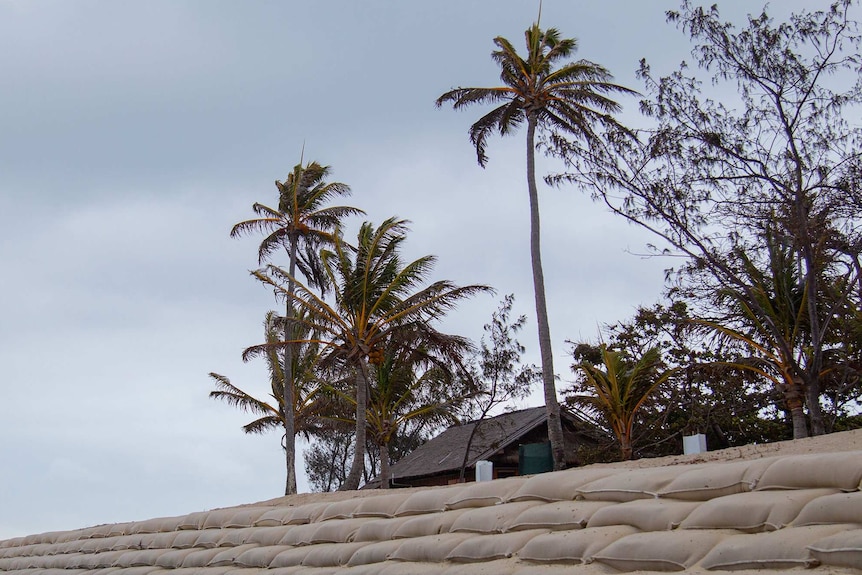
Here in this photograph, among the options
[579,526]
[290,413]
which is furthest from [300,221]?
[579,526]

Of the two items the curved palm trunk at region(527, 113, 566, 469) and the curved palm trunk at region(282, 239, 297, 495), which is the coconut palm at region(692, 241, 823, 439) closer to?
the curved palm trunk at region(527, 113, 566, 469)

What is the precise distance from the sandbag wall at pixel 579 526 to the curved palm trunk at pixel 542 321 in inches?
295

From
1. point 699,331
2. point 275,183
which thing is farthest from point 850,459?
point 275,183

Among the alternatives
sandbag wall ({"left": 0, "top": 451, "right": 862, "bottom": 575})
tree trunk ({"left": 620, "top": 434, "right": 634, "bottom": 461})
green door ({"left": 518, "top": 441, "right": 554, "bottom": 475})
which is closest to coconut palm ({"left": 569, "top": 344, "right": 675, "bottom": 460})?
tree trunk ({"left": 620, "top": 434, "right": 634, "bottom": 461})

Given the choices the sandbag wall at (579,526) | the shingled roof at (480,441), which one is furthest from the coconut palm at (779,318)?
the sandbag wall at (579,526)

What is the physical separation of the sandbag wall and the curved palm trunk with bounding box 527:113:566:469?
7499 millimetres

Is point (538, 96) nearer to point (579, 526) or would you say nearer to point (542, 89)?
point (542, 89)

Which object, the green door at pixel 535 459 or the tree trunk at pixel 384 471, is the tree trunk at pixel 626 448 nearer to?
the green door at pixel 535 459

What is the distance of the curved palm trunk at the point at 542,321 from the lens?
15.8 m

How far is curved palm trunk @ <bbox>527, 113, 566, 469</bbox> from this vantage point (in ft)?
51.8

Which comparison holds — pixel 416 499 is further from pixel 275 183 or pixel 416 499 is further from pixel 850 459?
pixel 275 183

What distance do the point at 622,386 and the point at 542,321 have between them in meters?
1.88

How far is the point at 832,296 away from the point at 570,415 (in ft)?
27.7

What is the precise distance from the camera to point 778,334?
44.9ft
